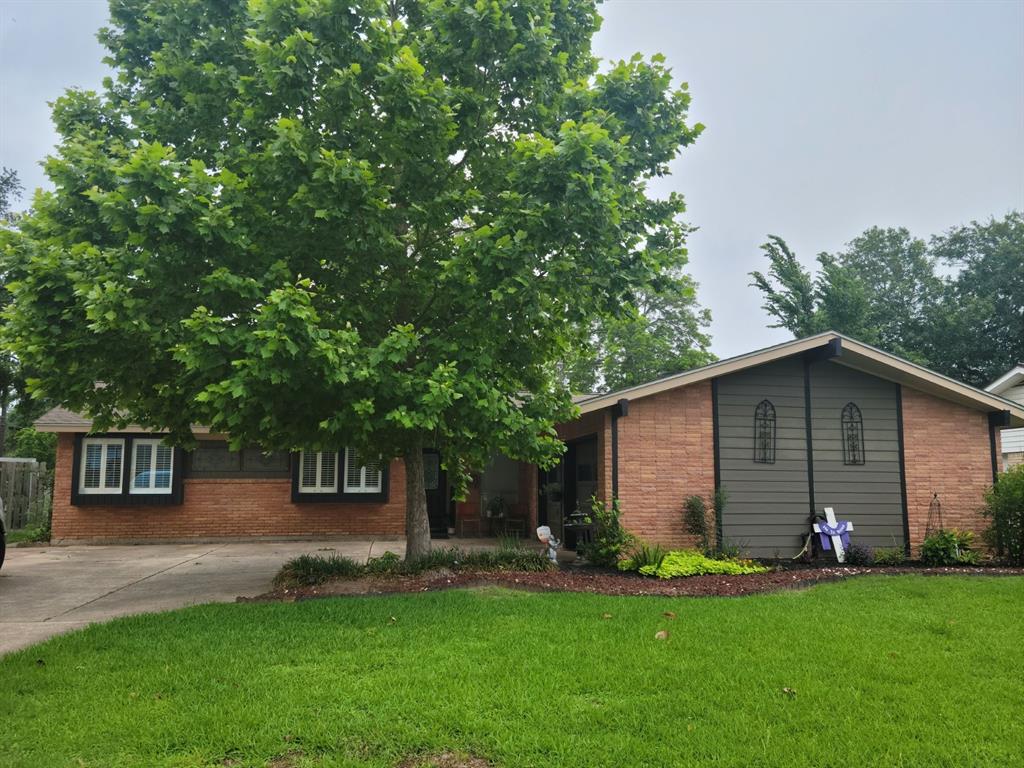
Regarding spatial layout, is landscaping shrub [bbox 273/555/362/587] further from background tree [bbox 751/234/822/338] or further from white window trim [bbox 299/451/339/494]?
background tree [bbox 751/234/822/338]

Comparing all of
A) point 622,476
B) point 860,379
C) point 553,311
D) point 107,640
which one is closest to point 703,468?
point 622,476

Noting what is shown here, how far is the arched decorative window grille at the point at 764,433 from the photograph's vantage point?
10.8m

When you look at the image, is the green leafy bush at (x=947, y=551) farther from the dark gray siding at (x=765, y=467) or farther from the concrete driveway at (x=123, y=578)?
the concrete driveway at (x=123, y=578)

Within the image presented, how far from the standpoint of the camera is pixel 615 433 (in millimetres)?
10312

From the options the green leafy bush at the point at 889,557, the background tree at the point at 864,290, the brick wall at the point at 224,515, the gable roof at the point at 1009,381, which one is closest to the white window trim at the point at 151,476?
the brick wall at the point at 224,515

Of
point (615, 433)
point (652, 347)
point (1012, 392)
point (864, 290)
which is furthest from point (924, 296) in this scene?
point (615, 433)

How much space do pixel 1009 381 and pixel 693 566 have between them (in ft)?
48.4

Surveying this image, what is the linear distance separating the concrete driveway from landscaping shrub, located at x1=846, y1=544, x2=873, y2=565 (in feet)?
24.4

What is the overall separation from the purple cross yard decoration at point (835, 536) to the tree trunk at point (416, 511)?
6130 millimetres

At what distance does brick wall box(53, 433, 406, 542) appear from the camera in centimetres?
1362

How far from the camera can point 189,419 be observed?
860cm

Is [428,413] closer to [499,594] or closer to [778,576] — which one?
[499,594]

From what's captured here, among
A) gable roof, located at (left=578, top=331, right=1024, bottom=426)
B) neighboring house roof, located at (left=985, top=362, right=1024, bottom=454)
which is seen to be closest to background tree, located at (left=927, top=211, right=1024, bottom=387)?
neighboring house roof, located at (left=985, top=362, right=1024, bottom=454)

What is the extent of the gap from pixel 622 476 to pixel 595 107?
5.17 m
